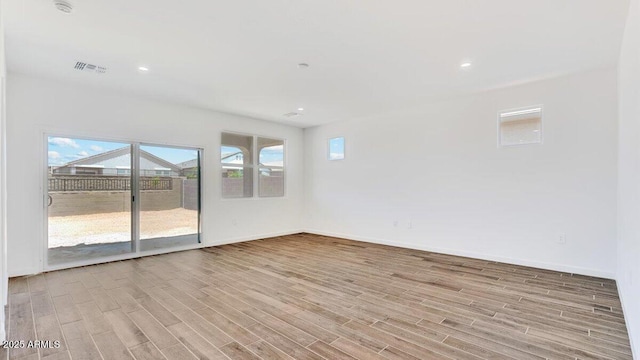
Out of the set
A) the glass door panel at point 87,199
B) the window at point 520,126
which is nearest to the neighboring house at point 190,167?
the glass door panel at point 87,199

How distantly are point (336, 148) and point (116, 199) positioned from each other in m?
4.31

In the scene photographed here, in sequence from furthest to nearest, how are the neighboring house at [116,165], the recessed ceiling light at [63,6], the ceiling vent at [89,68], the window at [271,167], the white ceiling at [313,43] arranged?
1. the window at [271,167]
2. the neighboring house at [116,165]
3. the ceiling vent at [89,68]
4. the white ceiling at [313,43]
5. the recessed ceiling light at [63,6]

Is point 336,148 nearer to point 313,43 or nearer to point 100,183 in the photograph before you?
point 313,43

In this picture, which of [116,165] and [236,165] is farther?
[236,165]

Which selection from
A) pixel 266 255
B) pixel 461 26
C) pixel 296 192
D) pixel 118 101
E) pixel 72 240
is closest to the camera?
pixel 461 26

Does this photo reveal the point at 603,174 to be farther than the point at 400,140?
No

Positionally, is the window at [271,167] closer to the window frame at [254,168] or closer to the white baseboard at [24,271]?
the window frame at [254,168]

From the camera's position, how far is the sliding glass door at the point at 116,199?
4441mm

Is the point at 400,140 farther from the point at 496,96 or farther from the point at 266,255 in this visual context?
the point at 266,255

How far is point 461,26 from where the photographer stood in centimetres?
282

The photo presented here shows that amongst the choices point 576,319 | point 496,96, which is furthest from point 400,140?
point 576,319

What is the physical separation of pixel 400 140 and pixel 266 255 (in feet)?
10.5

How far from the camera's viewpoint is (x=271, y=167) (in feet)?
23.4

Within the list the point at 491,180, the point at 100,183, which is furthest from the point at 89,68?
the point at 491,180
